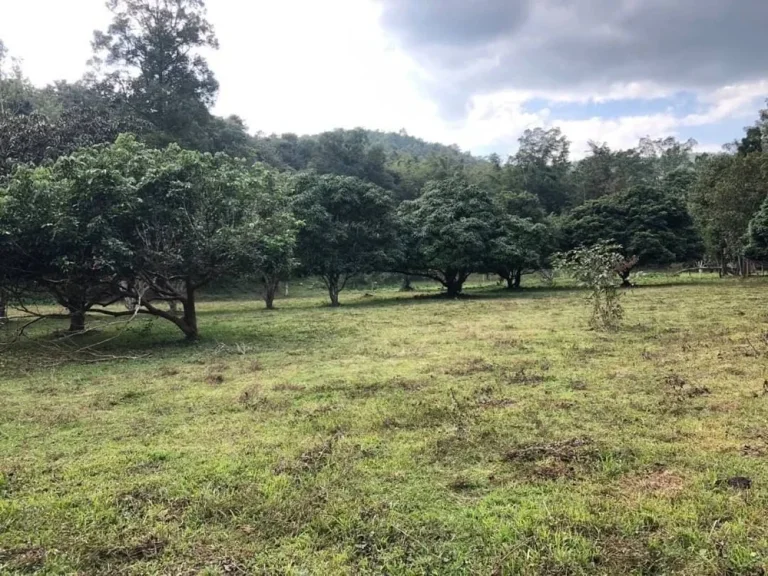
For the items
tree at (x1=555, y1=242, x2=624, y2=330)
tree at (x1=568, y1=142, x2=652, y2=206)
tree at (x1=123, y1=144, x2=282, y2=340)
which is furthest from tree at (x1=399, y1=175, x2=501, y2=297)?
tree at (x1=568, y1=142, x2=652, y2=206)

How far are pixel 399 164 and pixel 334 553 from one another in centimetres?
5887

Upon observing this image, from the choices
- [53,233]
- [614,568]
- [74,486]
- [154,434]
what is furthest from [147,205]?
[614,568]

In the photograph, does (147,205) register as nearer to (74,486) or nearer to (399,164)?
(74,486)

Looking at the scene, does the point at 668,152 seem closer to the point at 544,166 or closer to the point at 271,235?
the point at 544,166

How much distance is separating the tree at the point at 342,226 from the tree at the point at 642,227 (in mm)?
11873

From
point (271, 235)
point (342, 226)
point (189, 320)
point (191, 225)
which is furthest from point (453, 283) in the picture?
point (191, 225)

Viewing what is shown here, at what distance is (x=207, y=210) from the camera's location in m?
12.6

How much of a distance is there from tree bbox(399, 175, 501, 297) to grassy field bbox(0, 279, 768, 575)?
51.7 feet

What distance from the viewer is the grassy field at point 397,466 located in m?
3.37

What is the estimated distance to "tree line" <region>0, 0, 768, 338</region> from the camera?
1090 cm

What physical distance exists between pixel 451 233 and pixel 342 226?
5.13m

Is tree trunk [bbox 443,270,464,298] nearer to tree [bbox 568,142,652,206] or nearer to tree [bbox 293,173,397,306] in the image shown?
tree [bbox 293,173,397,306]

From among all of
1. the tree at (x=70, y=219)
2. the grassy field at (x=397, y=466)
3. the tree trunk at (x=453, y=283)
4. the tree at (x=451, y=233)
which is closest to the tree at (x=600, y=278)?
the grassy field at (x=397, y=466)

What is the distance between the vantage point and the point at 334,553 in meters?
3.40
